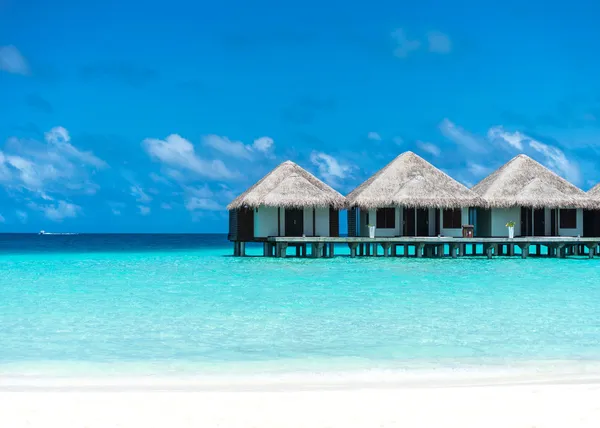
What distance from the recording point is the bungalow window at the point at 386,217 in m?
25.0

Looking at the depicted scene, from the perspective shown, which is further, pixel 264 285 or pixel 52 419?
pixel 264 285

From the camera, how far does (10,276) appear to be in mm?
20547

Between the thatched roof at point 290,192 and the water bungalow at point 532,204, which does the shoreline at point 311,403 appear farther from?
the water bungalow at point 532,204

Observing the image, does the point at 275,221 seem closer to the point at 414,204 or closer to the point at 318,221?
the point at 318,221

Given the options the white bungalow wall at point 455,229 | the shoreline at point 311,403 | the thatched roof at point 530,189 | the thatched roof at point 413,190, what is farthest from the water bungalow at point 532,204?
the shoreline at point 311,403

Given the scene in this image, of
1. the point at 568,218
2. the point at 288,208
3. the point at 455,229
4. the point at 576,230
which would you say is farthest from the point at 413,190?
the point at 576,230

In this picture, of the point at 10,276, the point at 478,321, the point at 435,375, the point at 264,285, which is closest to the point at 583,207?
the point at 264,285

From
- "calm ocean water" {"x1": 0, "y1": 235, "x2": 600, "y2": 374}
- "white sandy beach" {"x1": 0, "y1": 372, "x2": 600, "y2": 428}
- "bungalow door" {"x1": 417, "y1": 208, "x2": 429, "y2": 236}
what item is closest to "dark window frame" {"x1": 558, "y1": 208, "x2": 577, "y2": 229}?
"bungalow door" {"x1": 417, "y1": 208, "x2": 429, "y2": 236}

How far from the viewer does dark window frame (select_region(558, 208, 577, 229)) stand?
2586 cm

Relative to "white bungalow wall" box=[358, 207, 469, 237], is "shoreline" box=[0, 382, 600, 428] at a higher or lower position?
lower

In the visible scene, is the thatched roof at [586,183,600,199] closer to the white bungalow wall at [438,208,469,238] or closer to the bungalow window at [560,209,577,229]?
the bungalow window at [560,209,577,229]

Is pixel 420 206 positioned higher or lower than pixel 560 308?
higher

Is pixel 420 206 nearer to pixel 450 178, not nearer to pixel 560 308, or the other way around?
pixel 450 178

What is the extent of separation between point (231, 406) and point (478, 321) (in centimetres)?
609
